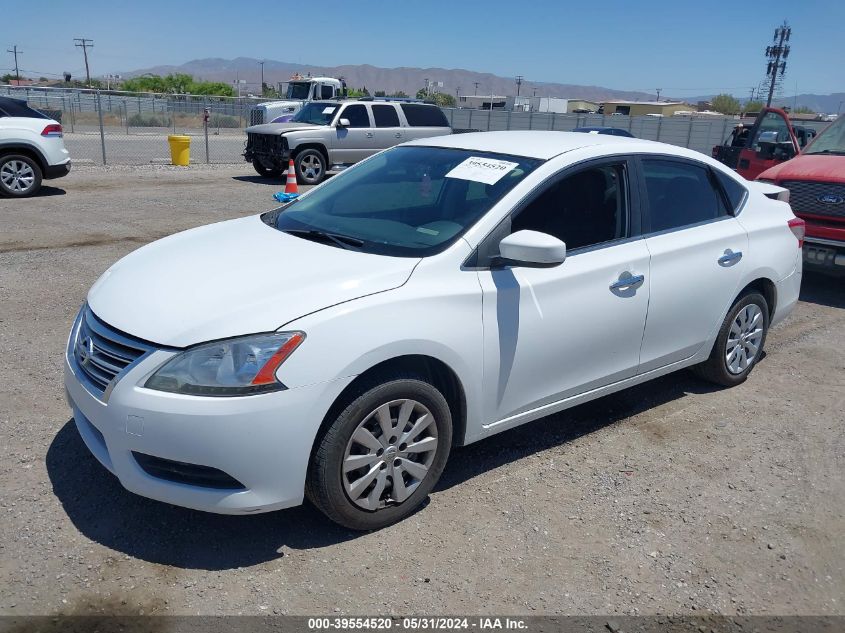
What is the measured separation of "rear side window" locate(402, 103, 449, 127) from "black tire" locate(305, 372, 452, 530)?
47.6 feet

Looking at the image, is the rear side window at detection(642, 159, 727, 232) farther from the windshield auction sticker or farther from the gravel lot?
the gravel lot

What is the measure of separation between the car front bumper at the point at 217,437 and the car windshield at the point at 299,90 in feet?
89.6

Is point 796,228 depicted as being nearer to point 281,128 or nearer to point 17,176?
point 17,176

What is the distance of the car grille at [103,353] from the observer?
10.2ft

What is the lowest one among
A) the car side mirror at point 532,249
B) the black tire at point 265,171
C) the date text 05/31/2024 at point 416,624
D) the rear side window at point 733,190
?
the black tire at point 265,171

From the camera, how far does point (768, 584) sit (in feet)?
10.6

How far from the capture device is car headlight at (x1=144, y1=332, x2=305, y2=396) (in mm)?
2961

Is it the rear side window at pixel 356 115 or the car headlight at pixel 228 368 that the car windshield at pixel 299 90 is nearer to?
the rear side window at pixel 356 115

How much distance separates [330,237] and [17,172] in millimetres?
10775

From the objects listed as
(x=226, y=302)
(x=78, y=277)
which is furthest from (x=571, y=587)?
(x=78, y=277)

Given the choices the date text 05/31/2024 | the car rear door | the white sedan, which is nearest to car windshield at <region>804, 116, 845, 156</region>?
the car rear door

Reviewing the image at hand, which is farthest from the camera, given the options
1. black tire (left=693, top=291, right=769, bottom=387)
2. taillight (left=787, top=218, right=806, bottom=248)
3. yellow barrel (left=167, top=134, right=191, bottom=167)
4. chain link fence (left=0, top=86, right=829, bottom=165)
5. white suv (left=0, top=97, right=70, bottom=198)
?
chain link fence (left=0, top=86, right=829, bottom=165)

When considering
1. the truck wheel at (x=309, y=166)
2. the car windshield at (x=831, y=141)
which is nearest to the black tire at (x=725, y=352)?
the car windshield at (x=831, y=141)

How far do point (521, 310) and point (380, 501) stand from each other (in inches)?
45.4
